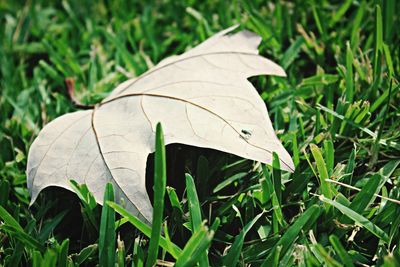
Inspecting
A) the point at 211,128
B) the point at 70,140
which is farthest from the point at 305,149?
the point at 70,140

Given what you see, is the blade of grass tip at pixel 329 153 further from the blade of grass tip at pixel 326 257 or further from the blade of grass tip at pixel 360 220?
the blade of grass tip at pixel 326 257

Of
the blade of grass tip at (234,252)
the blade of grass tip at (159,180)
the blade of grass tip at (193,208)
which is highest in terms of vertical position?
the blade of grass tip at (159,180)

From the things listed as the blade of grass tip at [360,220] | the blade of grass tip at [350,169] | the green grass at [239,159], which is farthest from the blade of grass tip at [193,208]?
the blade of grass tip at [350,169]

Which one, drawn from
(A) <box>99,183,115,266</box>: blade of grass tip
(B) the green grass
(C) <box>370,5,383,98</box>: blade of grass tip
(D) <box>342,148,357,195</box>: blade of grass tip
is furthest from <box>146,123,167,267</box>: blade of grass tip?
(C) <box>370,5,383,98</box>: blade of grass tip

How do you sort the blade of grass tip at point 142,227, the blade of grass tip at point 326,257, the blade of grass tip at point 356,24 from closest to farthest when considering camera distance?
the blade of grass tip at point 326,257
the blade of grass tip at point 142,227
the blade of grass tip at point 356,24

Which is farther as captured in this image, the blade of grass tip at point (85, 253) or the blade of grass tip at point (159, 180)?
the blade of grass tip at point (85, 253)

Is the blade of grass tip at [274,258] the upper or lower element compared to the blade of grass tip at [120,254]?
lower

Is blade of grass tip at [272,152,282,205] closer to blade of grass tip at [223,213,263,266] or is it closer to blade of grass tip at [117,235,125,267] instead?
blade of grass tip at [223,213,263,266]

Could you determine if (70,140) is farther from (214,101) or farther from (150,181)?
(214,101)
